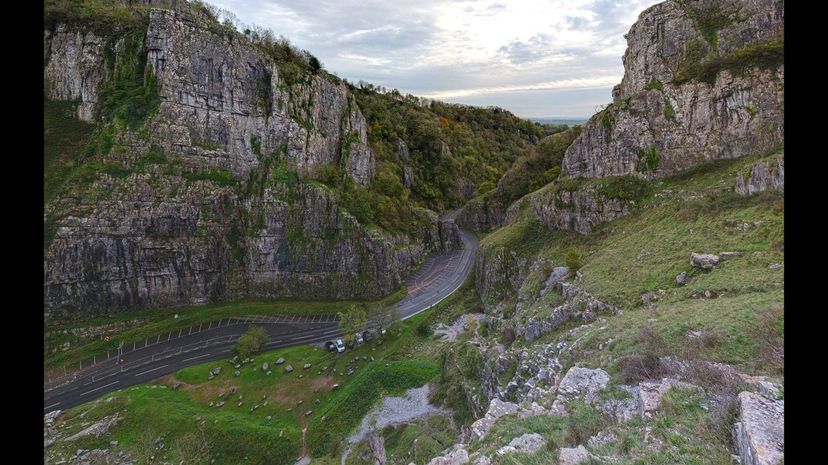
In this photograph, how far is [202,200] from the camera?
50469 millimetres

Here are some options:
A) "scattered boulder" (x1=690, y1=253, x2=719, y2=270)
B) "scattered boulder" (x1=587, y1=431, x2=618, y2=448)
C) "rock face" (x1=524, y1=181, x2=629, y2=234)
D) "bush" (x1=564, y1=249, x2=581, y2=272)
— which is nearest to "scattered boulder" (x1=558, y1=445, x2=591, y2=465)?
"scattered boulder" (x1=587, y1=431, x2=618, y2=448)

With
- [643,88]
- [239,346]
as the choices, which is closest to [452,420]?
[239,346]

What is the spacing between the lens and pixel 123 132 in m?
47.8

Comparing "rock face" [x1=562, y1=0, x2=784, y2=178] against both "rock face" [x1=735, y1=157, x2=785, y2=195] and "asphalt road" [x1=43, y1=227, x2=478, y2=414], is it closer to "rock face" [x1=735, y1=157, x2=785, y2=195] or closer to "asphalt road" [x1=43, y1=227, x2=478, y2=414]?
"rock face" [x1=735, y1=157, x2=785, y2=195]

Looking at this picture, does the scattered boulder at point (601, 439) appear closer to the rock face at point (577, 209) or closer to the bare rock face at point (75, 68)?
the rock face at point (577, 209)

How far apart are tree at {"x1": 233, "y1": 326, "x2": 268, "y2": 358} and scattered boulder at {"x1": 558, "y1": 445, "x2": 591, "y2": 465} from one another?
38.6 m

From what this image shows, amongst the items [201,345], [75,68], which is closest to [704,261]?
[201,345]

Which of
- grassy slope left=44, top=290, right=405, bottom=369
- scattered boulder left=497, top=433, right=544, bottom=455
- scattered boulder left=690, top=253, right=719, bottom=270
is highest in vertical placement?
scattered boulder left=690, top=253, right=719, bottom=270

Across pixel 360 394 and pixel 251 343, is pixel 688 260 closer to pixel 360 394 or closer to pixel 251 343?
pixel 360 394

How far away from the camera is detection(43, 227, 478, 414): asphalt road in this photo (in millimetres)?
36094

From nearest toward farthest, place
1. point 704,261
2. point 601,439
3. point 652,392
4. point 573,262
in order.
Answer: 1. point 601,439
2. point 652,392
3. point 704,261
4. point 573,262

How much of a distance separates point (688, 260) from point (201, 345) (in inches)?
1910

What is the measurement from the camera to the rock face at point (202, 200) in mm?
45594
